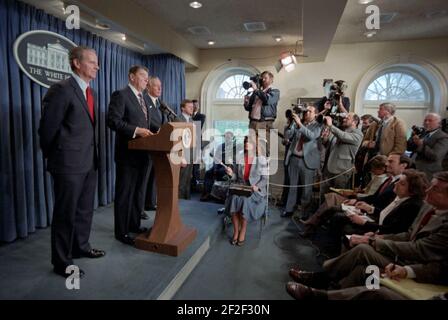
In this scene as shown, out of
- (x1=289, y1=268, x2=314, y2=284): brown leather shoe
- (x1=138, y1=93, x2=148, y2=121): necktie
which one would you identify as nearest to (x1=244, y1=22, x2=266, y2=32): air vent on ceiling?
(x1=138, y1=93, x2=148, y2=121): necktie

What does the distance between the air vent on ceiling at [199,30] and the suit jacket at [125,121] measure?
218 cm

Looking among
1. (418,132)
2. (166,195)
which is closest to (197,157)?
(166,195)

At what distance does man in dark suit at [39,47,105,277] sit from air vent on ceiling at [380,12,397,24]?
3368mm

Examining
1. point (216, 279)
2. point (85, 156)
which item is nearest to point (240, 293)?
point (216, 279)

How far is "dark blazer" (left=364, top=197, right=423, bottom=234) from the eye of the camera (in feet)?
6.01

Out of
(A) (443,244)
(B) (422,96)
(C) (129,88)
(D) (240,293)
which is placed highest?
(B) (422,96)

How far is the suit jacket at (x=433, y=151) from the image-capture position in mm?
2904

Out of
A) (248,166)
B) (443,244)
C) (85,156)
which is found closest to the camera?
(443,244)

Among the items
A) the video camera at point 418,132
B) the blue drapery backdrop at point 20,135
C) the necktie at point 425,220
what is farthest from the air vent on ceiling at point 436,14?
the blue drapery backdrop at point 20,135

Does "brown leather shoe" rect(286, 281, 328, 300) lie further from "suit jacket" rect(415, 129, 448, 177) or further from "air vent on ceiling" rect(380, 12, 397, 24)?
"air vent on ceiling" rect(380, 12, 397, 24)

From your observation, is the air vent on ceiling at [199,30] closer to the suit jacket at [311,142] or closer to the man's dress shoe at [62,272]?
the suit jacket at [311,142]

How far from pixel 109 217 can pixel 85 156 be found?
55.9 inches

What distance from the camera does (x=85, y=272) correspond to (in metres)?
1.82
